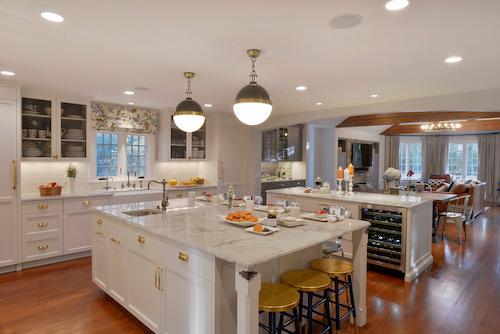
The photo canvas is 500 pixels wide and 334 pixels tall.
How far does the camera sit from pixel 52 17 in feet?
6.97

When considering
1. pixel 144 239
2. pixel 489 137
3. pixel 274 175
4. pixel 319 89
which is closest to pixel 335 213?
pixel 144 239

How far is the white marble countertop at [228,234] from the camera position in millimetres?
1874

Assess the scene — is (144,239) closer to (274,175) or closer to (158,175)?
(158,175)

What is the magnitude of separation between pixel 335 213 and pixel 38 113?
4.32 metres

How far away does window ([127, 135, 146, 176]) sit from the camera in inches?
229

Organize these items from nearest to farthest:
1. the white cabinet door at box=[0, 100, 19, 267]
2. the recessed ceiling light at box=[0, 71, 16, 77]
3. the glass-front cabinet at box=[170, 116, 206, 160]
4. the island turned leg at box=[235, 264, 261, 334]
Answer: the island turned leg at box=[235, 264, 261, 334], the recessed ceiling light at box=[0, 71, 16, 77], the white cabinet door at box=[0, 100, 19, 267], the glass-front cabinet at box=[170, 116, 206, 160]

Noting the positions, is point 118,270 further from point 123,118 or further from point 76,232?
point 123,118

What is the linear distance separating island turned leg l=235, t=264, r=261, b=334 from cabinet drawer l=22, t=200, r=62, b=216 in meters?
3.69

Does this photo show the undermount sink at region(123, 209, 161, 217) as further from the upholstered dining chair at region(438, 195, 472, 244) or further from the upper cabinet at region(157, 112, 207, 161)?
the upholstered dining chair at region(438, 195, 472, 244)

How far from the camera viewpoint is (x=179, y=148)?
612 cm

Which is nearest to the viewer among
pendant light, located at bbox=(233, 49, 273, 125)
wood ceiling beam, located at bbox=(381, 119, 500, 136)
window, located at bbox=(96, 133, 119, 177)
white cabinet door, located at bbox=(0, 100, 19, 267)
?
pendant light, located at bbox=(233, 49, 273, 125)

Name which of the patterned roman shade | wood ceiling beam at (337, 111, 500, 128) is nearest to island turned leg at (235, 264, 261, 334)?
the patterned roman shade

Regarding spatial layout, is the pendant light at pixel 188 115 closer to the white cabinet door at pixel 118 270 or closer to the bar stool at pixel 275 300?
the white cabinet door at pixel 118 270

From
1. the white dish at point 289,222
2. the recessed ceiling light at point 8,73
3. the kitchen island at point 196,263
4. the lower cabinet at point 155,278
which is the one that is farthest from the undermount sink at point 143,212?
the recessed ceiling light at point 8,73
